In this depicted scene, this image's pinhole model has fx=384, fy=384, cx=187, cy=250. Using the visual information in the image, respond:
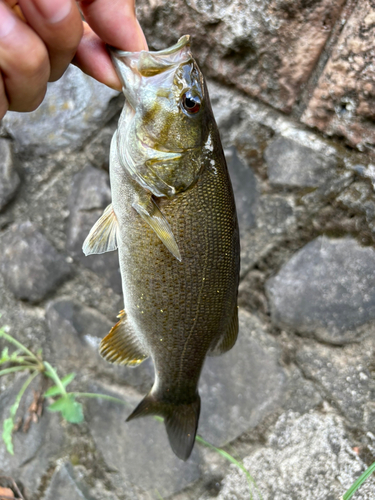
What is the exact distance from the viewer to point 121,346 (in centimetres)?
109

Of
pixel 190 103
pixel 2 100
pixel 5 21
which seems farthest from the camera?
pixel 190 103

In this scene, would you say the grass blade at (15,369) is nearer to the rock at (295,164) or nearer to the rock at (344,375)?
the rock at (344,375)

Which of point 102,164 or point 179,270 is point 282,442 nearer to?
point 179,270

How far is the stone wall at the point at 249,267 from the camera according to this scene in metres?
1.06

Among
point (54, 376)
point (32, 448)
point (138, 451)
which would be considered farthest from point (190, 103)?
point (32, 448)

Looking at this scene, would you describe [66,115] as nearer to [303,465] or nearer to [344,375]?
[344,375]

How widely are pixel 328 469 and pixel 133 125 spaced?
109 cm

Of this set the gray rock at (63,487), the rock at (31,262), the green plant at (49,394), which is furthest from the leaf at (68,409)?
the rock at (31,262)

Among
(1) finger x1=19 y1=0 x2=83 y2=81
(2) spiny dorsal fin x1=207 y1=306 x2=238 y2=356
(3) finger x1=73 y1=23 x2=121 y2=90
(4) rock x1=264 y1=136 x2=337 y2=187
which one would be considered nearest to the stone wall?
(4) rock x1=264 y1=136 x2=337 y2=187

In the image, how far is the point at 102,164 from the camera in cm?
129

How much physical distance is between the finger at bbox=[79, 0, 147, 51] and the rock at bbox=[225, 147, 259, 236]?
0.50 metres

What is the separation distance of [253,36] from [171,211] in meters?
0.58

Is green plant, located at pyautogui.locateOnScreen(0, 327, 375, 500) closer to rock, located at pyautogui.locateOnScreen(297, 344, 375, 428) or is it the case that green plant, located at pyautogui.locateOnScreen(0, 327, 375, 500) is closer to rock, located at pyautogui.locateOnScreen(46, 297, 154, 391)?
rock, located at pyautogui.locateOnScreen(46, 297, 154, 391)

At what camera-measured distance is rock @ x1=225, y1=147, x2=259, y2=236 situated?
122 cm
